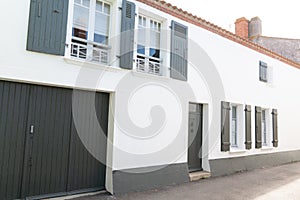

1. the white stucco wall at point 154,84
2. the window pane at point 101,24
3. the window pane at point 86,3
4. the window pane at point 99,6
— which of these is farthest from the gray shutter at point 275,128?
the window pane at point 86,3

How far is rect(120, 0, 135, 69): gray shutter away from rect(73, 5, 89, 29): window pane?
0.84 metres

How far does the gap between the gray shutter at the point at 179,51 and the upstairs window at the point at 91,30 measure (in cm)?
195

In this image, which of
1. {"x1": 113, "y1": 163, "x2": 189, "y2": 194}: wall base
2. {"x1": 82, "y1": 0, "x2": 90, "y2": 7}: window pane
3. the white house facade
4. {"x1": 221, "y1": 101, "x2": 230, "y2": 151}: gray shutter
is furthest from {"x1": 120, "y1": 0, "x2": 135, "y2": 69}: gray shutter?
{"x1": 221, "y1": 101, "x2": 230, "y2": 151}: gray shutter

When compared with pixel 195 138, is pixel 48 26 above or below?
above

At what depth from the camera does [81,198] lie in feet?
16.3

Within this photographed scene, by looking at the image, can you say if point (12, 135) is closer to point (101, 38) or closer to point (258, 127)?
point (101, 38)

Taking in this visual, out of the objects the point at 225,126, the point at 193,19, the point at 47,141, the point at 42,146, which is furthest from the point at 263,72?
the point at 42,146

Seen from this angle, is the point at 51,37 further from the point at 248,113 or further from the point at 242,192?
the point at 248,113

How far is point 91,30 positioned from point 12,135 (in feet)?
9.11

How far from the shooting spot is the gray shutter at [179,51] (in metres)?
6.69

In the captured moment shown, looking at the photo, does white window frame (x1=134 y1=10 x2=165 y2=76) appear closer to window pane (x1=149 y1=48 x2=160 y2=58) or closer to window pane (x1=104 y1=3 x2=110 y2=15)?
window pane (x1=149 y1=48 x2=160 y2=58)

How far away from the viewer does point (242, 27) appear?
13562 mm

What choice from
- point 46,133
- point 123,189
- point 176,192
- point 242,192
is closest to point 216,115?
point 242,192

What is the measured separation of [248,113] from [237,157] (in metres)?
1.73
